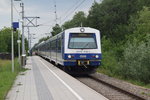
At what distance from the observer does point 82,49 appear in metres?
21.9

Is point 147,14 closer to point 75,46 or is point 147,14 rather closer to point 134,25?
point 134,25

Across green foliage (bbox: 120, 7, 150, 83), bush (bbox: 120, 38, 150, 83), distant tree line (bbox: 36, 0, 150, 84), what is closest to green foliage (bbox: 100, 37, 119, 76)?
distant tree line (bbox: 36, 0, 150, 84)

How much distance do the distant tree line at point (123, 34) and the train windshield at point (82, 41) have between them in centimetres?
235

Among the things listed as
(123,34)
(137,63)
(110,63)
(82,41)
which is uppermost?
(123,34)

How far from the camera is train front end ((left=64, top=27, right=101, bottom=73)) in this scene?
856 inches

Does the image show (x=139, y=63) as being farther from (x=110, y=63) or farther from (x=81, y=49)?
(x=110, y=63)

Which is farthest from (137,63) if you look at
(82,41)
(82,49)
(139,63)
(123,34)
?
(123,34)

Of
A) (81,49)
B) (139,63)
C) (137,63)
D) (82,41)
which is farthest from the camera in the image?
(82,41)

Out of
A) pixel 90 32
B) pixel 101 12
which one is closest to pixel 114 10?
pixel 101 12

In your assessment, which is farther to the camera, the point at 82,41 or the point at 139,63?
the point at 82,41

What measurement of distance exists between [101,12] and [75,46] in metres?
46.0

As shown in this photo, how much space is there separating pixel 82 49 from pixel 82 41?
1.94 feet

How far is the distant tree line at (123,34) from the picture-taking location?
20.3 meters

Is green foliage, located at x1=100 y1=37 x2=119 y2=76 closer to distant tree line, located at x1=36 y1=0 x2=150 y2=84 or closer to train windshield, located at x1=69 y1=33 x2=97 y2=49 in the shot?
distant tree line, located at x1=36 y1=0 x2=150 y2=84
